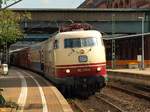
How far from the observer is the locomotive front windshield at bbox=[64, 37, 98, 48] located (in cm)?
2623

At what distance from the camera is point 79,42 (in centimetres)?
2633

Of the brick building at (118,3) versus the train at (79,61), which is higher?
the brick building at (118,3)

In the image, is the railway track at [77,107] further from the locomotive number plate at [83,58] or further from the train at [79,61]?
the locomotive number plate at [83,58]

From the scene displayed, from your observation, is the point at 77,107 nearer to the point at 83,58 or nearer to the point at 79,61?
the point at 79,61

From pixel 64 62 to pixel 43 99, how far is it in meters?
4.45

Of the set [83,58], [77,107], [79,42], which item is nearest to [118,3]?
[79,42]

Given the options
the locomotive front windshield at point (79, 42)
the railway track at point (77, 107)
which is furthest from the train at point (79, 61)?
the railway track at point (77, 107)

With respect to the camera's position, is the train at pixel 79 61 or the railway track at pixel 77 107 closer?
the railway track at pixel 77 107

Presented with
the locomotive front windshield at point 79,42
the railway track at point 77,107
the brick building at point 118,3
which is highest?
the brick building at point 118,3

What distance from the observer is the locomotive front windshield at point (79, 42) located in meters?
26.2

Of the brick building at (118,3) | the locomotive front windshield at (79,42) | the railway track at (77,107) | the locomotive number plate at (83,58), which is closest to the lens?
the railway track at (77,107)

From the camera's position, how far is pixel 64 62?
2602 cm

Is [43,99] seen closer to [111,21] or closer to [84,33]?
[84,33]

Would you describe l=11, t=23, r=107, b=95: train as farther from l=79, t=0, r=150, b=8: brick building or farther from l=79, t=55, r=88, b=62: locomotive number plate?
l=79, t=0, r=150, b=8: brick building
